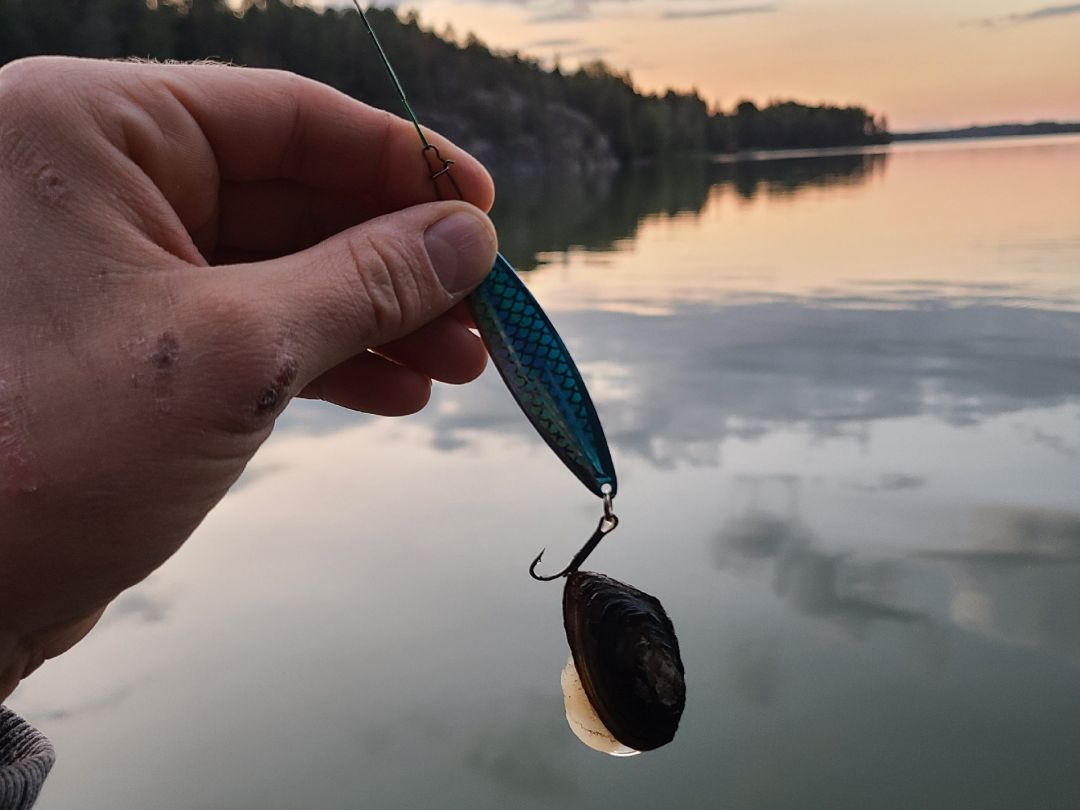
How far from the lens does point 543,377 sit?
2.13 meters

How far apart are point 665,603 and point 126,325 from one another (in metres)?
2.74

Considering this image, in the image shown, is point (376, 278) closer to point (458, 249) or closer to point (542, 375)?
point (458, 249)

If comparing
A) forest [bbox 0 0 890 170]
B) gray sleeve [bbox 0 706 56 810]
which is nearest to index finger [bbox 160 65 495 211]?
gray sleeve [bbox 0 706 56 810]

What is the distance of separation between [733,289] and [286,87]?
360 inches

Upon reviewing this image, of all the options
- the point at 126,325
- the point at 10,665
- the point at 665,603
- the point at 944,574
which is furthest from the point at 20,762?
the point at 944,574

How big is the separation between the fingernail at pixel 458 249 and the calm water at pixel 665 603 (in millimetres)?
1829

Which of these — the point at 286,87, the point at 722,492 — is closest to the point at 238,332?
the point at 286,87

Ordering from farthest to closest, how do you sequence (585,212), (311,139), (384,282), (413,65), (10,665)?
(413,65) → (585,212) → (311,139) → (384,282) → (10,665)

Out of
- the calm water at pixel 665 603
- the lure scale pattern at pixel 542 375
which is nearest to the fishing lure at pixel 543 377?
the lure scale pattern at pixel 542 375

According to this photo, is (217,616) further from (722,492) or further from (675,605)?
(722,492)

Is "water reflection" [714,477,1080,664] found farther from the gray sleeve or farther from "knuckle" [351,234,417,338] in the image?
the gray sleeve

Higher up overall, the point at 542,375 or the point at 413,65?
the point at 413,65

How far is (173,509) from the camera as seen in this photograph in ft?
6.15

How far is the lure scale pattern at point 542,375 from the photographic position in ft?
6.89
